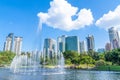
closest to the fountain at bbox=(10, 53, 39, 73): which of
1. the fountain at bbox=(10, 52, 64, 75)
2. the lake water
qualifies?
the fountain at bbox=(10, 52, 64, 75)

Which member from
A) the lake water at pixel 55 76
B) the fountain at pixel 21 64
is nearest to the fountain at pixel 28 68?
the fountain at pixel 21 64

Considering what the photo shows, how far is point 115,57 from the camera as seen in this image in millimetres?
91062

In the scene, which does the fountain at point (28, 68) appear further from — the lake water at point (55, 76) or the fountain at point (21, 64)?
the lake water at point (55, 76)

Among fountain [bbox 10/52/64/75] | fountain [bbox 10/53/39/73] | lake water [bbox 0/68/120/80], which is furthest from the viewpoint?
fountain [bbox 10/53/39/73]

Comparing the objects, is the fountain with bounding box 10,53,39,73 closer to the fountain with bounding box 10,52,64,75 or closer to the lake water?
the fountain with bounding box 10,52,64,75

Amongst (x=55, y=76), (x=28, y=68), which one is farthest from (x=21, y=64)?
(x=55, y=76)

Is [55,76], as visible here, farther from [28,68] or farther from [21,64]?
[28,68]

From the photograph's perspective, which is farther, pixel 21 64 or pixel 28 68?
pixel 28 68

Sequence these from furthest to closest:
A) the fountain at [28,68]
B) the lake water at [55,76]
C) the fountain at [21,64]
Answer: the fountain at [21,64] < the fountain at [28,68] < the lake water at [55,76]

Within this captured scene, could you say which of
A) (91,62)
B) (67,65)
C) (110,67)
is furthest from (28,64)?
(110,67)

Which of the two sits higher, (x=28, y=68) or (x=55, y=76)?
(x=28, y=68)

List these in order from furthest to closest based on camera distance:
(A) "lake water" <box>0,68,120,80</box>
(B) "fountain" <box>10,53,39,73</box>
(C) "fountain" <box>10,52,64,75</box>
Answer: (B) "fountain" <box>10,53,39,73</box> < (C) "fountain" <box>10,52,64,75</box> < (A) "lake water" <box>0,68,120,80</box>

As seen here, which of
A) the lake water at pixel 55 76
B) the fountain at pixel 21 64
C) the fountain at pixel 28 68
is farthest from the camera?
the fountain at pixel 21 64

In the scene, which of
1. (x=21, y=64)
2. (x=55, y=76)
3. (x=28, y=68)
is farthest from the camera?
(x=28, y=68)
